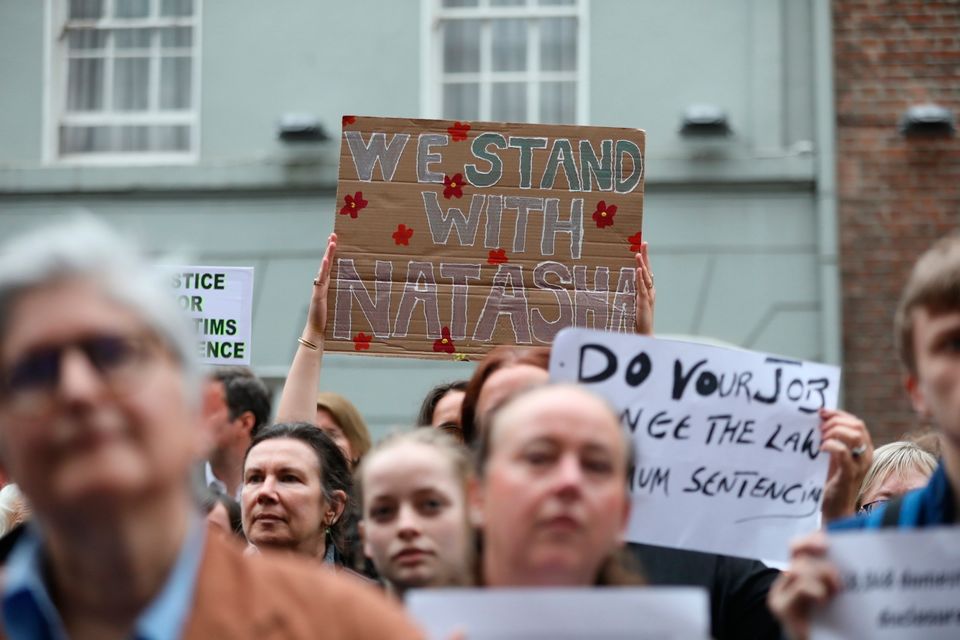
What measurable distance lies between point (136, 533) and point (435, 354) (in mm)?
2851

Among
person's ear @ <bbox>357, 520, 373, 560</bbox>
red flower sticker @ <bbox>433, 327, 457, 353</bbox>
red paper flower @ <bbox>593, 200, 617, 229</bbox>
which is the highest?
red paper flower @ <bbox>593, 200, 617, 229</bbox>

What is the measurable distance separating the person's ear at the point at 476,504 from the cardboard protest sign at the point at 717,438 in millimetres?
722

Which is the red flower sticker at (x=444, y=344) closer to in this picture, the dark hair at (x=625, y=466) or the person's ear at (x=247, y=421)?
the person's ear at (x=247, y=421)

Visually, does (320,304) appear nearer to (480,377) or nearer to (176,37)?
(480,377)

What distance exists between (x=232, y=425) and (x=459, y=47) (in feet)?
18.5

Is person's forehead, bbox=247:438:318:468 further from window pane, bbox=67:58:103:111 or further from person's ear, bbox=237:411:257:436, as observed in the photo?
window pane, bbox=67:58:103:111

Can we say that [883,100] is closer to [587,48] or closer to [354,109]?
[587,48]

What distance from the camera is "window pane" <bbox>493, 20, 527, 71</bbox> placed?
1064 centimetres

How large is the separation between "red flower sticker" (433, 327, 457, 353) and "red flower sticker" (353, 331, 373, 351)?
0.21 m

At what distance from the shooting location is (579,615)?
213 centimetres

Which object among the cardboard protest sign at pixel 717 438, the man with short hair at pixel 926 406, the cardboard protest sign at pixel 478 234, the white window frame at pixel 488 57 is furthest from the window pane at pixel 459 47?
the man with short hair at pixel 926 406

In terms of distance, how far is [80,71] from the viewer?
10992 mm

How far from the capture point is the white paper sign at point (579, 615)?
213 cm

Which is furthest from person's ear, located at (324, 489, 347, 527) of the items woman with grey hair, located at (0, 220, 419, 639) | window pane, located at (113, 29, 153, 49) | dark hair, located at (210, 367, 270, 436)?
window pane, located at (113, 29, 153, 49)
